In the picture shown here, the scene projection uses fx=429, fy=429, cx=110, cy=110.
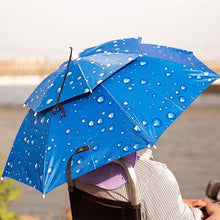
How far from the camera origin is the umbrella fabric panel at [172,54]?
208 cm

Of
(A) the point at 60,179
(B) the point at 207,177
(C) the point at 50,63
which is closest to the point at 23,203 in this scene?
(B) the point at 207,177

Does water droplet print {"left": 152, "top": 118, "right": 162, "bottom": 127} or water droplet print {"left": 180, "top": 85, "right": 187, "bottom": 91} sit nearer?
water droplet print {"left": 152, "top": 118, "right": 162, "bottom": 127}

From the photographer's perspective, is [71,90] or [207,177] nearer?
[71,90]

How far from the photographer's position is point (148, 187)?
1.72 metres

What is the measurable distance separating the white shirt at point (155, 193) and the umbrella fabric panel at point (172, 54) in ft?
1.89

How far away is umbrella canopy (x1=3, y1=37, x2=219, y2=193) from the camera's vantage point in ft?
5.58

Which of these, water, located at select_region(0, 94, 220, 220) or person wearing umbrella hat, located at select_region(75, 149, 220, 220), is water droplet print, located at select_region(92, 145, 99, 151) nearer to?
person wearing umbrella hat, located at select_region(75, 149, 220, 220)

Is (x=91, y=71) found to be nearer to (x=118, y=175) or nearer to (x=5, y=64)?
(x=118, y=175)

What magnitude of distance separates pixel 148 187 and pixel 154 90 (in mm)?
409

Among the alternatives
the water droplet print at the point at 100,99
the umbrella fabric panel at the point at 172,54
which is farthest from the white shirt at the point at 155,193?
the umbrella fabric panel at the point at 172,54

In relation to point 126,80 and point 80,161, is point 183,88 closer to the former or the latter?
point 126,80

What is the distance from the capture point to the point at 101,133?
1.72 metres

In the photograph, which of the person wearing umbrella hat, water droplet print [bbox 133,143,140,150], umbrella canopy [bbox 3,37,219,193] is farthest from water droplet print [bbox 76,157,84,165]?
water droplet print [bbox 133,143,140,150]

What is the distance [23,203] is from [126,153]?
14.5 ft
